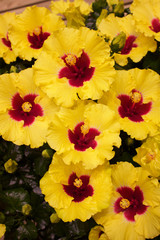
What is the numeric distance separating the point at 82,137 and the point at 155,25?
53cm

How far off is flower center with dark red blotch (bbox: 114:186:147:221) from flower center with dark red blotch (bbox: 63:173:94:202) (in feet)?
0.32

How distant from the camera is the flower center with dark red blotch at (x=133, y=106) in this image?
0.89m

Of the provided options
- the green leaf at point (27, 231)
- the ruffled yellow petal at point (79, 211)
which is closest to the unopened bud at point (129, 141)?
the ruffled yellow petal at point (79, 211)

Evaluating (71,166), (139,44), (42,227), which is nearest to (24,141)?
(71,166)

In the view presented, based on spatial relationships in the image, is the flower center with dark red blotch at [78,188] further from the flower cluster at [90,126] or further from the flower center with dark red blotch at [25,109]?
the flower center with dark red blotch at [25,109]

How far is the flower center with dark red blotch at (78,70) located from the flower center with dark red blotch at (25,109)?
0.13m

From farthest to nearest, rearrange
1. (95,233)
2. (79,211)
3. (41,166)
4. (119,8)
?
(119,8)
(41,166)
(95,233)
(79,211)

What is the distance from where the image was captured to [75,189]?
840 mm

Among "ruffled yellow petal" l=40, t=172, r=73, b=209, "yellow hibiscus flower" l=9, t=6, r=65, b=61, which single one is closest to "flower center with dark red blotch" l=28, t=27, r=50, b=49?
A: "yellow hibiscus flower" l=9, t=6, r=65, b=61

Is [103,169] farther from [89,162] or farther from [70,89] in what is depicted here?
[70,89]

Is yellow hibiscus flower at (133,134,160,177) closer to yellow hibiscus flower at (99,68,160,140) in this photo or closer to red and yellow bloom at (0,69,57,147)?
yellow hibiscus flower at (99,68,160,140)

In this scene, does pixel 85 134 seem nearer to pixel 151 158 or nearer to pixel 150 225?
pixel 151 158

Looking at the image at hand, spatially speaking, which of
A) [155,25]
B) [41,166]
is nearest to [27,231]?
[41,166]

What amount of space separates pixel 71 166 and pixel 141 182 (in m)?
0.21
